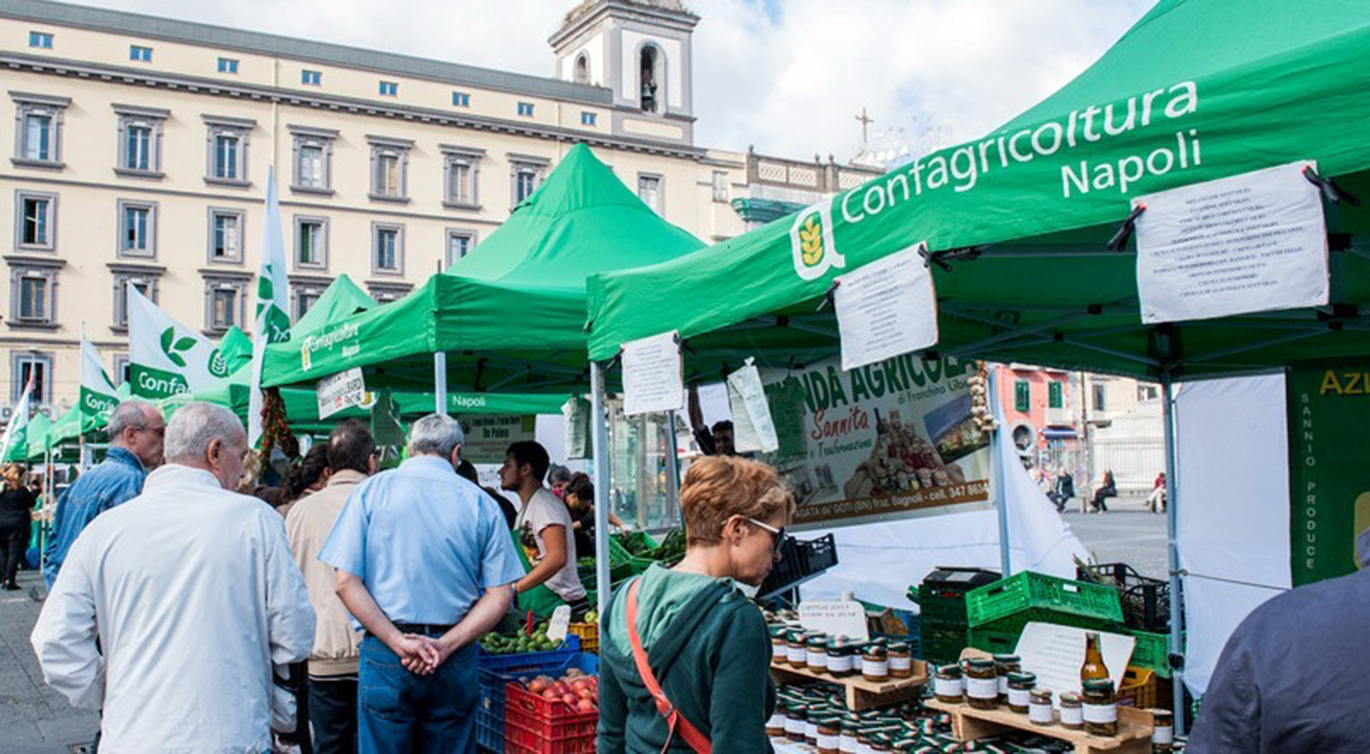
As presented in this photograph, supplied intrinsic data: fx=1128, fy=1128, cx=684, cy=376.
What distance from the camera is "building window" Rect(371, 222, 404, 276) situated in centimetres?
4728

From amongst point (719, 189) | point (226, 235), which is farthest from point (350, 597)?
point (719, 189)

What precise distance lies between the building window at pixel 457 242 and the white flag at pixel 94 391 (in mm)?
32117

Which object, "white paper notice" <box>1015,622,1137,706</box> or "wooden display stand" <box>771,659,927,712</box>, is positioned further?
"wooden display stand" <box>771,659,927,712</box>

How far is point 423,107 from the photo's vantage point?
47.7 metres

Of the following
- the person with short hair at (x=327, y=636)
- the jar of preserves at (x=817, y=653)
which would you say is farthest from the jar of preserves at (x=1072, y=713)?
the person with short hair at (x=327, y=636)

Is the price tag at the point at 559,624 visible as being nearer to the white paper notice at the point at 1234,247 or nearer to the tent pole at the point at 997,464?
the tent pole at the point at 997,464

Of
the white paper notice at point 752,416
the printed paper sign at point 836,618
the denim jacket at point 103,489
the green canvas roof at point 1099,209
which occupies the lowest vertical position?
the printed paper sign at point 836,618

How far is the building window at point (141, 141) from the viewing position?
4266 cm

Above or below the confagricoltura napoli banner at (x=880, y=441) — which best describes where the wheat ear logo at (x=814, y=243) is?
above

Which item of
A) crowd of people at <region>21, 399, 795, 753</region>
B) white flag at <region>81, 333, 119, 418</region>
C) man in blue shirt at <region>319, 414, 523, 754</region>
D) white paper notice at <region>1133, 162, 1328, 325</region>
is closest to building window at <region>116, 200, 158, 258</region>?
white flag at <region>81, 333, 119, 418</region>

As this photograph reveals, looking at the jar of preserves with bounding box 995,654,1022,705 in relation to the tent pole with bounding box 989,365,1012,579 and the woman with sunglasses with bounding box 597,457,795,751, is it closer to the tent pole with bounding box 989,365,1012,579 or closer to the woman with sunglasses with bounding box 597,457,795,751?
the tent pole with bounding box 989,365,1012,579

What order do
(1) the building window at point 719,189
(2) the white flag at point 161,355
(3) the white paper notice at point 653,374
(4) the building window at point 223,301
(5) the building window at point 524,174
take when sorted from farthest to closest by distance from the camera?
(1) the building window at point 719,189, (5) the building window at point 524,174, (4) the building window at point 223,301, (2) the white flag at point 161,355, (3) the white paper notice at point 653,374

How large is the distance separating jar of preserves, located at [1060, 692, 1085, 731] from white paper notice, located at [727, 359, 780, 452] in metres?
1.66

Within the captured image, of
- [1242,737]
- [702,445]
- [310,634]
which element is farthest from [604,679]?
A: [702,445]
